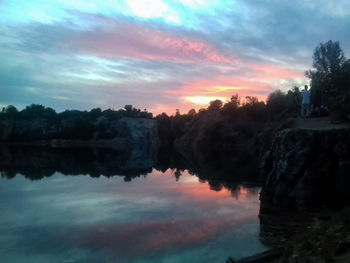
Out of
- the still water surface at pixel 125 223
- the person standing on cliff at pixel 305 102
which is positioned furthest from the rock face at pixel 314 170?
the person standing on cliff at pixel 305 102

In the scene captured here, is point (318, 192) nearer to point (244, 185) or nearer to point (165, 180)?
point (244, 185)

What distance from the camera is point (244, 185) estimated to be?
4147 cm

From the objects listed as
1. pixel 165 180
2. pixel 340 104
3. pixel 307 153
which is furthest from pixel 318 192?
pixel 165 180

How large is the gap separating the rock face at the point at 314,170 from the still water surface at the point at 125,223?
3003 mm

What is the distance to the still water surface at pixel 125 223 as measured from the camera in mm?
18344

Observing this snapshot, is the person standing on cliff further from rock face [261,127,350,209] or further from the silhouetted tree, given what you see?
the silhouetted tree

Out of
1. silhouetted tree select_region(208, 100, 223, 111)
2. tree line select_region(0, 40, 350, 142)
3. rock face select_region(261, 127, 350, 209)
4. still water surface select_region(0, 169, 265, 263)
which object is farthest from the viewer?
silhouetted tree select_region(208, 100, 223, 111)

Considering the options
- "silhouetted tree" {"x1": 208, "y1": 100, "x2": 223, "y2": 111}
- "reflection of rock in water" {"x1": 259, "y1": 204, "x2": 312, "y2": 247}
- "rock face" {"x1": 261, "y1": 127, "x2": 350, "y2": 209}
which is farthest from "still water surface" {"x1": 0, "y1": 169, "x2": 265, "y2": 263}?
"silhouetted tree" {"x1": 208, "y1": 100, "x2": 223, "y2": 111}

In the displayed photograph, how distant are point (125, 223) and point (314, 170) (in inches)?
536

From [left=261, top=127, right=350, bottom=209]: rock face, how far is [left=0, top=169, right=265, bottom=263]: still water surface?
9.85 feet

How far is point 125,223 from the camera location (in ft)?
79.1

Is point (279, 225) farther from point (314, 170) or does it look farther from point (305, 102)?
point (305, 102)

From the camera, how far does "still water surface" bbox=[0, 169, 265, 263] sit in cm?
1834

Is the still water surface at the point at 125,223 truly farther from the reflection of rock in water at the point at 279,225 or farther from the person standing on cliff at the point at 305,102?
the person standing on cliff at the point at 305,102
